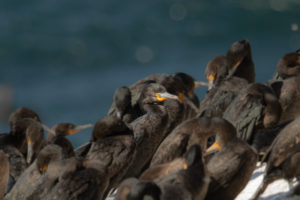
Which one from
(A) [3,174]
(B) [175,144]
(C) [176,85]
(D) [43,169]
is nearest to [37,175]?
(D) [43,169]

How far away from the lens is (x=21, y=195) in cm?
814

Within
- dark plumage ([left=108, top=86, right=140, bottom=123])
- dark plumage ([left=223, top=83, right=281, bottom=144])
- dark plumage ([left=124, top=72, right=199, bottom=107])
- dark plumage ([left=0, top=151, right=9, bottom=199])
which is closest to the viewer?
dark plumage ([left=0, top=151, right=9, bottom=199])

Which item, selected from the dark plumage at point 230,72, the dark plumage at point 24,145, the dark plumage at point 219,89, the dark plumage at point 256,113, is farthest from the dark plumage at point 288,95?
the dark plumage at point 24,145

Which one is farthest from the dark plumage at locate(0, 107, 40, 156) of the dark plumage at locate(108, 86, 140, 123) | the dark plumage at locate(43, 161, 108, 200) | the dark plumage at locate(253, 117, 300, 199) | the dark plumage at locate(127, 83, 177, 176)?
the dark plumage at locate(253, 117, 300, 199)

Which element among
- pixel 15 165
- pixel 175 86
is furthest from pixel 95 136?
pixel 175 86

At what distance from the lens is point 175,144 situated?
26.4ft

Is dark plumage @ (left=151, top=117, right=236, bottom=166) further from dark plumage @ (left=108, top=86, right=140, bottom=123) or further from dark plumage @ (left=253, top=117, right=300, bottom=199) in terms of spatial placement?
dark plumage @ (left=108, top=86, right=140, bottom=123)

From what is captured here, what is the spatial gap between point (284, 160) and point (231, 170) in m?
0.56

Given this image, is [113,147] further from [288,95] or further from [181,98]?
[288,95]

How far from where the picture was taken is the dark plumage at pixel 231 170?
687 cm

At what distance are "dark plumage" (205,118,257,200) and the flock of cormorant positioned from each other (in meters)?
0.01

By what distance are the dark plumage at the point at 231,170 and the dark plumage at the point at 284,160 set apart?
0.63 feet

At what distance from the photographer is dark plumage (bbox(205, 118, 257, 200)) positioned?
22.5ft

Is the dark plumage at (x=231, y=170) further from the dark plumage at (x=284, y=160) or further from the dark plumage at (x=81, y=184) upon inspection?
the dark plumage at (x=81, y=184)
